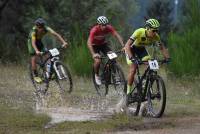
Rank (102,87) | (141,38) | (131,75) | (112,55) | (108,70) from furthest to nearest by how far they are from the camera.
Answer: (102,87) < (108,70) < (112,55) < (141,38) < (131,75)

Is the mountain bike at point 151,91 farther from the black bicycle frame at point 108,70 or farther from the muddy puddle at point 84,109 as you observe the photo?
the black bicycle frame at point 108,70

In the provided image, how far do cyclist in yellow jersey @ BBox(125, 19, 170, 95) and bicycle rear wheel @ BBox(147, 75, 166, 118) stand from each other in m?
0.50

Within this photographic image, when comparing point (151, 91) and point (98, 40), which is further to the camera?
point (98, 40)

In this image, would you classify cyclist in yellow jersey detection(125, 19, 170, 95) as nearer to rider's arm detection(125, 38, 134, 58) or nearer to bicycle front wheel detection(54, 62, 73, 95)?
rider's arm detection(125, 38, 134, 58)

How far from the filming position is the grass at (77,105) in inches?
354

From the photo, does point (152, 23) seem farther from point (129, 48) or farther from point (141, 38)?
point (129, 48)

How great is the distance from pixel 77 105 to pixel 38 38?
8.41 ft

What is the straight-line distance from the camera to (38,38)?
1381 centimetres

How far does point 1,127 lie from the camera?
9031 millimetres

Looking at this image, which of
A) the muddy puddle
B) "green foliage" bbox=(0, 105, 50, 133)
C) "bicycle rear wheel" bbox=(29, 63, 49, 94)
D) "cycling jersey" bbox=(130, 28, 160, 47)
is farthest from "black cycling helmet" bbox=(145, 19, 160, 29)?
"bicycle rear wheel" bbox=(29, 63, 49, 94)

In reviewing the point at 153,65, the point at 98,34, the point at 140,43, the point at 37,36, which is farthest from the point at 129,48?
the point at 37,36

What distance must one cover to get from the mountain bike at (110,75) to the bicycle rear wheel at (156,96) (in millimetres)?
1683

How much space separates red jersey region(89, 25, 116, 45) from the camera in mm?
13172

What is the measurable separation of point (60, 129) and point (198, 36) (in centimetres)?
877
